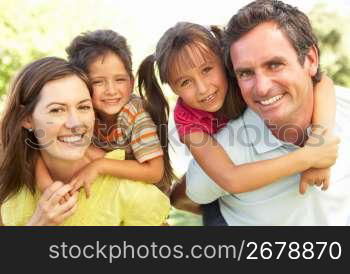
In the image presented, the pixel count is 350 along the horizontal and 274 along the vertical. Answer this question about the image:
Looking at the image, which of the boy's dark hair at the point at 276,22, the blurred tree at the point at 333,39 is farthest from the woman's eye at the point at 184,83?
the blurred tree at the point at 333,39

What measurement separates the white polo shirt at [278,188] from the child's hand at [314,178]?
10 centimetres

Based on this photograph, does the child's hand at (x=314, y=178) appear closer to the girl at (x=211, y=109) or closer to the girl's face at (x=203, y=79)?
the girl at (x=211, y=109)

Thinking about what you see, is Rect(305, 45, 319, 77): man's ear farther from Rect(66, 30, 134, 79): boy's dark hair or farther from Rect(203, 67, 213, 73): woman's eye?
Rect(66, 30, 134, 79): boy's dark hair

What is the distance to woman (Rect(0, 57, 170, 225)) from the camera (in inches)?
103

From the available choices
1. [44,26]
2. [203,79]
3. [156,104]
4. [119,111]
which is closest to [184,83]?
[203,79]

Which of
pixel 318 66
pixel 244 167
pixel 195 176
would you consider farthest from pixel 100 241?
pixel 318 66

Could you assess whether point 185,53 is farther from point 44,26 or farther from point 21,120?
point 44,26

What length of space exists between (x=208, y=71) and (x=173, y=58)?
0.18m

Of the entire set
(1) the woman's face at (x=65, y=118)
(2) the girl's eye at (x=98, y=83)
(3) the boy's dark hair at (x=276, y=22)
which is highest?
(3) the boy's dark hair at (x=276, y=22)

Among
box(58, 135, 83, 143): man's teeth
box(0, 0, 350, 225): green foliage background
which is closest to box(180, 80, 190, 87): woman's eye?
box(58, 135, 83, 143): man's teeth

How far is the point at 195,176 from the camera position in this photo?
292cm

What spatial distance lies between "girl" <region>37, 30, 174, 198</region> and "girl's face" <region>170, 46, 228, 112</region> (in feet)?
0.92

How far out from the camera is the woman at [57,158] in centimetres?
262

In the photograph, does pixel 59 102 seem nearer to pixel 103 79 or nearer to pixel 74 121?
pixel 74 121
